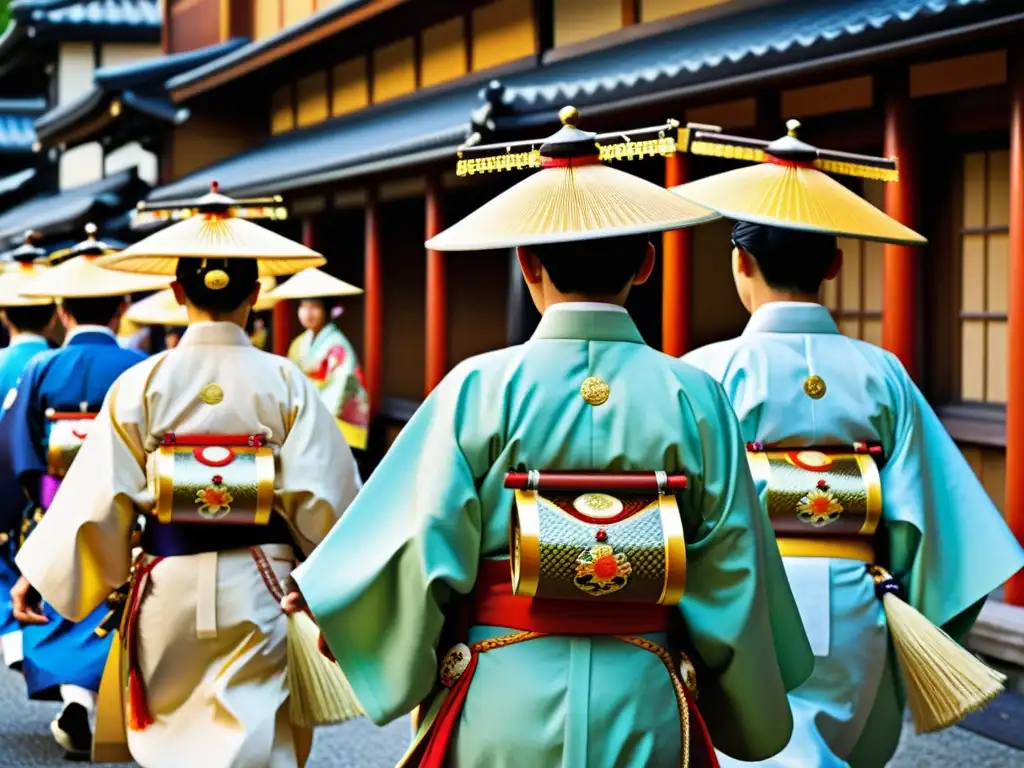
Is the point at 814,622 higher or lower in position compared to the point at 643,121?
lower

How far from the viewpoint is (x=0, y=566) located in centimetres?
709

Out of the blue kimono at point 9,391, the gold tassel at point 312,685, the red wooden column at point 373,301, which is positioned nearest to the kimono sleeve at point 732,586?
the gold tassel at point 312,685

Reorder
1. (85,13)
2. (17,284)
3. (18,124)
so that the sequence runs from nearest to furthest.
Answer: (17,284) → (85,13) → (18,124)

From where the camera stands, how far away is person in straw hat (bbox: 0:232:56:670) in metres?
6.72

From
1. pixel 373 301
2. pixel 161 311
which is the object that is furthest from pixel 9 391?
pixel 373 301

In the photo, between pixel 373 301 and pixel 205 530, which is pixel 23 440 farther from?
pixel 373 301

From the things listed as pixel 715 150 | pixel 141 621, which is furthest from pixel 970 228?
pixel 141 621

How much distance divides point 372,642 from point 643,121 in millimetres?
6751

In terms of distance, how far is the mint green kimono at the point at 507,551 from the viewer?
9.46ft

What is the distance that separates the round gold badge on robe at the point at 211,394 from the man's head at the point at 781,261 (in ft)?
5.76

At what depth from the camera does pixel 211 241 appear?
4.96m

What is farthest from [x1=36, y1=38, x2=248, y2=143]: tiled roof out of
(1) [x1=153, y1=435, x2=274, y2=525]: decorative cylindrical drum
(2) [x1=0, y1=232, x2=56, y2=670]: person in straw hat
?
(1) [x1=153, y1=435, x2=274, y2=525]: decorative cylindrical drum

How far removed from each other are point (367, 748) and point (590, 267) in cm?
380

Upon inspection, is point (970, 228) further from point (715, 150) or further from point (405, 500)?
point (405, 500)
